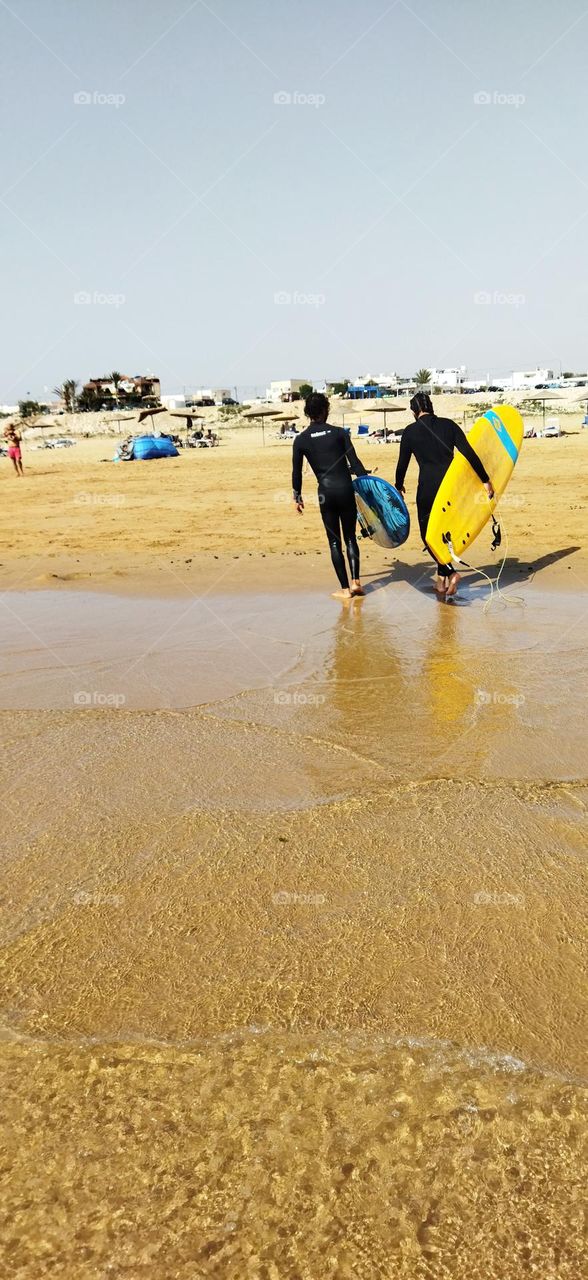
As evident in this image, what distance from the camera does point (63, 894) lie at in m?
2.62

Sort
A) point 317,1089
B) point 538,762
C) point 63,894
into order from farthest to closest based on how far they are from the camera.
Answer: point 538,762 < point 63,894 < point 317,1089

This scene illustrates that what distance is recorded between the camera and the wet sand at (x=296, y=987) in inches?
60.6

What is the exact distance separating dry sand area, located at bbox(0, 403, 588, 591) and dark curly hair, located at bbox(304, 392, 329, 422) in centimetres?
182

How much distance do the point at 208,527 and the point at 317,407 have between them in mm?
5287

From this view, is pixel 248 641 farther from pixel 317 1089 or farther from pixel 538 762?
pixel 317 1089

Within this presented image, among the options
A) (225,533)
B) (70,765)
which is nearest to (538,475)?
(225,533)

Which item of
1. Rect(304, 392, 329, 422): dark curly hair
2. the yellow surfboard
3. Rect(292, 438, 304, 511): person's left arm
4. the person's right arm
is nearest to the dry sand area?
Rect(292, 438, 304, 511): person's left arm

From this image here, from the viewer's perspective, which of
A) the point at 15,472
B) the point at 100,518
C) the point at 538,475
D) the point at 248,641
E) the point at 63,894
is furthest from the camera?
the point at 15,472

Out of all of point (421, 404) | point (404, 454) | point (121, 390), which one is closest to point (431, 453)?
point (404, 454)

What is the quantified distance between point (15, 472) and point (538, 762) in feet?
80.8

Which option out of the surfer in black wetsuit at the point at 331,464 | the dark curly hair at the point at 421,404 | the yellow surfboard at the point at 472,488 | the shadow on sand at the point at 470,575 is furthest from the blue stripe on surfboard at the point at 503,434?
the surfer in black wetsuit at the point at 331,464

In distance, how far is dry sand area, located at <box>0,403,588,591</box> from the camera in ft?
28.8

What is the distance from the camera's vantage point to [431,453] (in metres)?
6.79

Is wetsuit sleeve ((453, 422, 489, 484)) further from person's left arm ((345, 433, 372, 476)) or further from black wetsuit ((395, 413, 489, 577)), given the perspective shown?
person's left arm ((345, 433, 372, 476))
